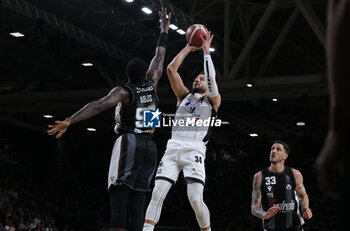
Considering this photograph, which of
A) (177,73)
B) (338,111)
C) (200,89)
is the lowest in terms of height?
(338,111)

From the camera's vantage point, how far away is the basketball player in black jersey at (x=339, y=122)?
77.2 inches

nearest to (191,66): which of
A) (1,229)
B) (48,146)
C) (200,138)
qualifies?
(1,229)

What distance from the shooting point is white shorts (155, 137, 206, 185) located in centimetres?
666

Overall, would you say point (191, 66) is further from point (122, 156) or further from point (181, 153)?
point (122, 156)

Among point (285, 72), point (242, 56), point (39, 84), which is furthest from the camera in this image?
point (285, 72)

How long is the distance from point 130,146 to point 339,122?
372cm

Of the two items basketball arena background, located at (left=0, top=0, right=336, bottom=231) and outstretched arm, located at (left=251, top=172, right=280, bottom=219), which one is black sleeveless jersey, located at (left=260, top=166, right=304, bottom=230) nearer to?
outstretched arm, located at (left=251, top=172, right=280, bottom=219)

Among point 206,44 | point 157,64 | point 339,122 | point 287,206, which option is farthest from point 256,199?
point 339,122

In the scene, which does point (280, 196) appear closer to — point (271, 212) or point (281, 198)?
point (281, 198)

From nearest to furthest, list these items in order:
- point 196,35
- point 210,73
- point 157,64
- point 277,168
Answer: point 157,64
point 210,73
point 196,35
point 277,168

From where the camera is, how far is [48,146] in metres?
31.3

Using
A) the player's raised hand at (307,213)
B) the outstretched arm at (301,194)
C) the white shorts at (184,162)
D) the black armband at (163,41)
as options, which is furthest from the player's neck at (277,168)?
the black armband at (163,41)

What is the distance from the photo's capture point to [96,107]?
544 centimetres

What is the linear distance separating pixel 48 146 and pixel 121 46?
1595cm
